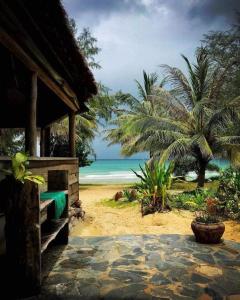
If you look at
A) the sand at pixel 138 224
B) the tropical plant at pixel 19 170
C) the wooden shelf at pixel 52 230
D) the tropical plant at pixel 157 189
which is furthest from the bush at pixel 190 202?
the tropical plant at pixel 19 170

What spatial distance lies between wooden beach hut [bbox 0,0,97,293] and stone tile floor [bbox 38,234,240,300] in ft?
1.50

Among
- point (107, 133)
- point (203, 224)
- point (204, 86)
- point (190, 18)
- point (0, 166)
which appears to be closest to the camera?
point (0, 166)

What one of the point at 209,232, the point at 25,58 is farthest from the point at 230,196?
the point at 25,58

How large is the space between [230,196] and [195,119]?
592 cm

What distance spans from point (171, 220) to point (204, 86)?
8468 millimetres

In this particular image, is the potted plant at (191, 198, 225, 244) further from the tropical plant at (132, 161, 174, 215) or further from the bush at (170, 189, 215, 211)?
the bush at (170, 189, 215, 211)

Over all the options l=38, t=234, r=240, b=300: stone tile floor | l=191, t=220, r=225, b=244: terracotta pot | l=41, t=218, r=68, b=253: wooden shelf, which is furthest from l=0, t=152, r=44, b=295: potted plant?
l=191, t=220, r=225, b=244: terracotta pot

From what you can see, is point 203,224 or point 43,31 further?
point 203,224

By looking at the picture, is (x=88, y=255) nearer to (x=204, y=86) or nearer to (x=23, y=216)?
(x=23, y=216)

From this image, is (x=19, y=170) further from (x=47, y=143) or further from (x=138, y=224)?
(x=47, y=143)

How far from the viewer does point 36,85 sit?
5.30m

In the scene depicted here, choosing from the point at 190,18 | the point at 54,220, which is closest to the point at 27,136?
the point at 54,220

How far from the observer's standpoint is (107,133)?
2336 cm

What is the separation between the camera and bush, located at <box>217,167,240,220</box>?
7836 mm
